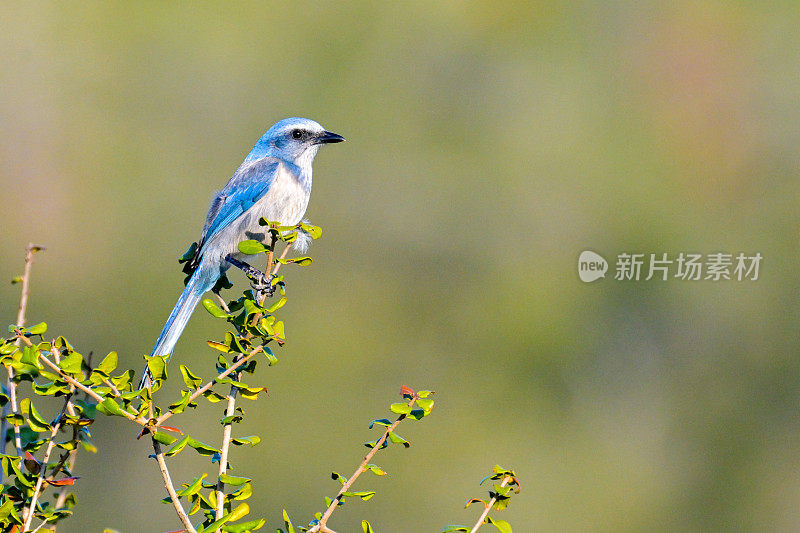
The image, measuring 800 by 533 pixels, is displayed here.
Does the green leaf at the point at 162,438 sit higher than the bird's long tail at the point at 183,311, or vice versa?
the bird's long tail at the point at 183,311

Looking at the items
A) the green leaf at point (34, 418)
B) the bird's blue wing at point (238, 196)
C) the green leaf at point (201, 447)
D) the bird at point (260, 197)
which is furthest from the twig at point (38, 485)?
the bird's blue wing at point (238, 196)

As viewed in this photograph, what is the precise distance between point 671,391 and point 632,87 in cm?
409

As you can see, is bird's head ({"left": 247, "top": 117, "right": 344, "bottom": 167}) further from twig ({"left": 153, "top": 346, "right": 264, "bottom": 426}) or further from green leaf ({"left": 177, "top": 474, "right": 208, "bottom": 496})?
green leaf ({"left": 177, "top": 474, "right": 208, "bottom": 496})

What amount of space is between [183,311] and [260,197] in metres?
0.88

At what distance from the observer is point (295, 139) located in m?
4.70

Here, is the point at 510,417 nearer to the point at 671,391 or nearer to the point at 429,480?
the point at 429,480

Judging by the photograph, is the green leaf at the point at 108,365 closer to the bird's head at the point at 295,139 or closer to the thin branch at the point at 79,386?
the thin branch at the point at 79,386

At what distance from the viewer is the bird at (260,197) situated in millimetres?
4117

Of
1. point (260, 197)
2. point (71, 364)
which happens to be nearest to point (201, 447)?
point (71, 364)

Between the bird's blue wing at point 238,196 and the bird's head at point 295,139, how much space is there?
0.26 meters

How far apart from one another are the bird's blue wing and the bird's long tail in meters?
0.38

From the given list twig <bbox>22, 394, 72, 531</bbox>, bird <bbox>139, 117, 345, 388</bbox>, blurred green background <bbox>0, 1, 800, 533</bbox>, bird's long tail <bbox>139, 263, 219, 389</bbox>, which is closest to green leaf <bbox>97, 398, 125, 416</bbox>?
twig <bbox>22, 394, 72, 531</bbox>

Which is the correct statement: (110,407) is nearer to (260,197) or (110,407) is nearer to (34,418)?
(34,418)

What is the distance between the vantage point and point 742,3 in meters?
11.4
